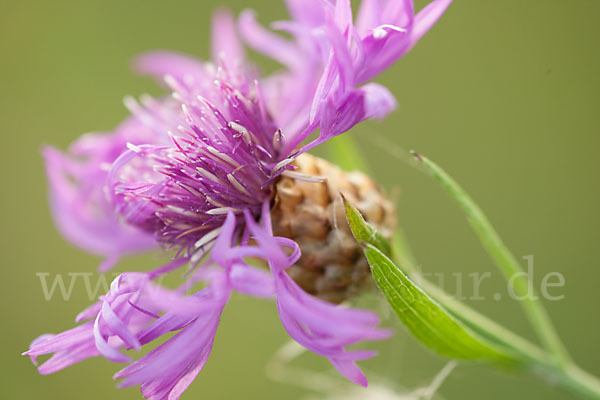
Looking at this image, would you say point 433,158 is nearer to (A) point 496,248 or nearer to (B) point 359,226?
(A) point 496,248

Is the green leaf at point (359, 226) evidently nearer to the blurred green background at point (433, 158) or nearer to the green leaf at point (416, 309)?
the green leaf at point (416, 309)

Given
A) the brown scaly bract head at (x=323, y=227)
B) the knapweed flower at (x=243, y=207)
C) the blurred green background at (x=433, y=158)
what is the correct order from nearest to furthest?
the knapweed flower at (x=243, y=207), the brown scaly bract head at (x=323, y=227), the blurred green background at (x=433, y=158)

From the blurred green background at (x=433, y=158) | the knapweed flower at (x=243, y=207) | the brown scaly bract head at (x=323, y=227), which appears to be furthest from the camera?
the blurred green background at (x=433, y=158)

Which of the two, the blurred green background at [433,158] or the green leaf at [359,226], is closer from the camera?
the green leaf at [359,226]

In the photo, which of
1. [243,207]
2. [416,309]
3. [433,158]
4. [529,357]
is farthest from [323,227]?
[433,158]

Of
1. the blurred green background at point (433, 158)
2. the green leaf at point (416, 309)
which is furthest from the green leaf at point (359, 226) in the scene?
the blurred green background at point (433, 158)

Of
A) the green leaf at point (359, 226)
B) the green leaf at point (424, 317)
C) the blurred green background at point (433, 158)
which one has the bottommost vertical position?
the blurred green background at point (433, 158)
